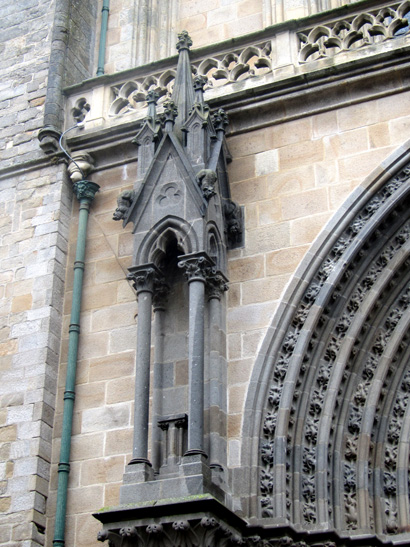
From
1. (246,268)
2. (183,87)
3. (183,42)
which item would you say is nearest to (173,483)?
(246,268)

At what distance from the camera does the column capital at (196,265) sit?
1059 centimetres

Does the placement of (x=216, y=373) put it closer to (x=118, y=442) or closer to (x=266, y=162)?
(x=118, y=442)

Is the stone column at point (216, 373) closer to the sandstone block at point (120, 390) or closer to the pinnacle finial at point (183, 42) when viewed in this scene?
the sandstone block at point (120, 390)

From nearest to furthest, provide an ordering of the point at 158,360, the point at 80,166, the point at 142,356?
the point at 142,356 → the point at 158,360 → the point at 80,166

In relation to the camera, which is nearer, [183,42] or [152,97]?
[152,97]

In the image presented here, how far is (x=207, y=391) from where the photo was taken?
34.2ft

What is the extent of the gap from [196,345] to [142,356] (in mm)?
592

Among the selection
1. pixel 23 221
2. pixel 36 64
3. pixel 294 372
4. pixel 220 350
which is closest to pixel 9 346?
pixel 23 221

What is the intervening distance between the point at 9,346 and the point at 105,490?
200 cm

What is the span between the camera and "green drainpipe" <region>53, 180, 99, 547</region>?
10.6 metres

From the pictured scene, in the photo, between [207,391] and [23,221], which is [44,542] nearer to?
[207,391]

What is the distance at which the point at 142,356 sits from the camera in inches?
411

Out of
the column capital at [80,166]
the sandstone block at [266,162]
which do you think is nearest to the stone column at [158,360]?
the sandstone block at [266,162]

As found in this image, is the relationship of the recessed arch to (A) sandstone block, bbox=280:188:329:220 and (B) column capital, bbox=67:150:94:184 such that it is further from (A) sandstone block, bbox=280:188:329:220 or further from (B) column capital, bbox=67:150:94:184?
(B) column capital, bbox=67:150:94:184
